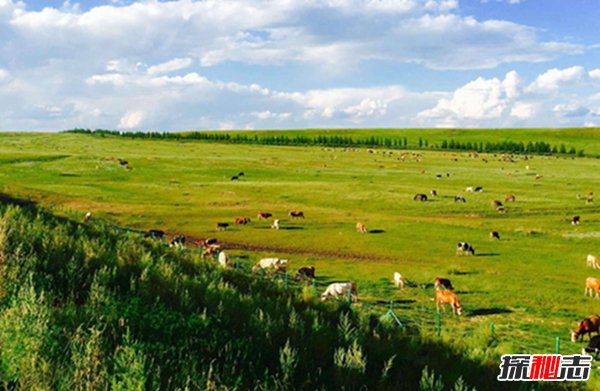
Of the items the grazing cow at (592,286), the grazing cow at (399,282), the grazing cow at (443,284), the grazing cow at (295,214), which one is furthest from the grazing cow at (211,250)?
the grazing cow at (592,286)

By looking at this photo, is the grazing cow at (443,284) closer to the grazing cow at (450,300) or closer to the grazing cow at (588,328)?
A: the grazing cow at (450,300)

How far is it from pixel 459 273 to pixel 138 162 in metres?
85.7

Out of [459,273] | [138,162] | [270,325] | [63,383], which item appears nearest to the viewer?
[63,383]

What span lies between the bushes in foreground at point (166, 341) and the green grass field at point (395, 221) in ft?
11.6

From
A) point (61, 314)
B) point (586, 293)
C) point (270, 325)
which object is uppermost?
point (61, 314)

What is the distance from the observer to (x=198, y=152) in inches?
5512

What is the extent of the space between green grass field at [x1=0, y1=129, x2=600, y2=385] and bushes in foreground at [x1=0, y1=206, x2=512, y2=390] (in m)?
3.52

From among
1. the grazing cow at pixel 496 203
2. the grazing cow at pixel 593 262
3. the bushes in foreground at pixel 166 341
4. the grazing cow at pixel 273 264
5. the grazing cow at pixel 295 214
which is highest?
the bushes in foreground at pixel 166 341

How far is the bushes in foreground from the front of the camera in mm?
5562

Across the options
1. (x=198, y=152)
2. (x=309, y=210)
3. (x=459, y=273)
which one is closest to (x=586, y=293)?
(x=459, y=273)

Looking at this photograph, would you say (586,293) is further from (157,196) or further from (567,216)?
(157,196)

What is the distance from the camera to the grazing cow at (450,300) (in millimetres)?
24312

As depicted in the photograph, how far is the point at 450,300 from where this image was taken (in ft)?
80.6

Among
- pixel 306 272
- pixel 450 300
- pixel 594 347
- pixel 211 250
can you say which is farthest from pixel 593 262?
pixel 211 250
